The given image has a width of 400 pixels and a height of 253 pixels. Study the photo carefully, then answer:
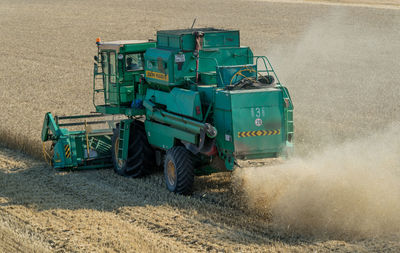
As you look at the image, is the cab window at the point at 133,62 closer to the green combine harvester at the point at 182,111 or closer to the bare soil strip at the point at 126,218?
the green combine harvester at the point at 182,111

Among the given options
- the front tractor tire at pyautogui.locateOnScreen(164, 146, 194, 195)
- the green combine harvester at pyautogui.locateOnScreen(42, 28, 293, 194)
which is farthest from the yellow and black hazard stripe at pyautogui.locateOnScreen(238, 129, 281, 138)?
the front tractor tire at pyautogui.locateOnScreen(164, 146, 194, 195)

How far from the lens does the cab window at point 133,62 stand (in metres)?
13.6

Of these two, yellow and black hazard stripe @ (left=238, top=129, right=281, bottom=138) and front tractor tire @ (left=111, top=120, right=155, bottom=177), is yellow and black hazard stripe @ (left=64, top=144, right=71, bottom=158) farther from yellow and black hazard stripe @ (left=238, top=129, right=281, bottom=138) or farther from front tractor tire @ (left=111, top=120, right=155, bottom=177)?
yellow and black hazard stripe @ (left=238, top=129, right=281, bottom=138)

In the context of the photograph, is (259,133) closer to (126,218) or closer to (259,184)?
(259,184)

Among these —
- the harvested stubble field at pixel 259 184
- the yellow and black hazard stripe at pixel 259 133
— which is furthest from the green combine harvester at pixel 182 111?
the harvested stubble field at pixel 259 184

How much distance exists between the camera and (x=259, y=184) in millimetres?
10797

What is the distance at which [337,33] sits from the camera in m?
29.4

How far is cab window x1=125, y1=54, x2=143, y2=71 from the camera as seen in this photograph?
1363 centimetres

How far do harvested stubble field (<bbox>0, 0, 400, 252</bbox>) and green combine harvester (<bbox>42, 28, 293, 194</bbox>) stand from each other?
43cm

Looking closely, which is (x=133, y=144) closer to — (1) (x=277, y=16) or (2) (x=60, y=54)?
(2) (x=60, y=54)

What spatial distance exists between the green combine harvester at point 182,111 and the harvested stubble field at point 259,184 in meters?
0.43

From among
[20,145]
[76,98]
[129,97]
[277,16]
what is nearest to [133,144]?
[129,97]

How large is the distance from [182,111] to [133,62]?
2671 millimetres

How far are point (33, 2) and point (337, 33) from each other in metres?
31.1
